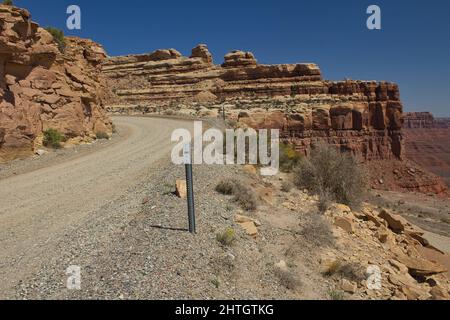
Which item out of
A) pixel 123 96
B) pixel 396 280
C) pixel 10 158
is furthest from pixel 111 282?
pixel 123 96

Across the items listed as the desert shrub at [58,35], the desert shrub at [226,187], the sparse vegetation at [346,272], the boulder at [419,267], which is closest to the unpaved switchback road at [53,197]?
the desert shrub at [226,187]

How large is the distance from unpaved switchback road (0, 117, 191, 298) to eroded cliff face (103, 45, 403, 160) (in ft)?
109

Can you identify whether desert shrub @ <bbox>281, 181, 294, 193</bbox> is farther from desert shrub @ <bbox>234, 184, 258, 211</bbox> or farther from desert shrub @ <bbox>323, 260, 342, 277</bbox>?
desert shrub @ <bbox>323, 260, 342, 277</bbox>

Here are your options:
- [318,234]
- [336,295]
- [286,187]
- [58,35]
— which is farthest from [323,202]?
[58,35]

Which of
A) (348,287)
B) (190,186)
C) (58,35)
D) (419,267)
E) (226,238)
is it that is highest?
(58,35)

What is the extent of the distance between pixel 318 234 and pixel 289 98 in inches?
2018

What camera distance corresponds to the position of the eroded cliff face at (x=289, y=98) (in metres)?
50.2

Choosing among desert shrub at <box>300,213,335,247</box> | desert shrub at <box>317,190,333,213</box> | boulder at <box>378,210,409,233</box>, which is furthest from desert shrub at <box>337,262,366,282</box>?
boulder at <box>378,210,409,233</box>

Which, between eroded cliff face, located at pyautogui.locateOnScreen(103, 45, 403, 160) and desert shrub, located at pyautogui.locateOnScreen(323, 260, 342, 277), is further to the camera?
eroded cliff face, located at pyautogui.locateOnScreen(103, 45, 403, 160)

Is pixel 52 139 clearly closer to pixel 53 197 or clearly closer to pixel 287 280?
pixel 53 197

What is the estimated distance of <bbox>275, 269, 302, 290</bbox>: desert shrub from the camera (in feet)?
18.4

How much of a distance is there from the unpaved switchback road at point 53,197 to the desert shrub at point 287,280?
12.1ft

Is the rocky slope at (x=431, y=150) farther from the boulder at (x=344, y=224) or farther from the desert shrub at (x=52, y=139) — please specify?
the desert shrub at (x=52, y=139)

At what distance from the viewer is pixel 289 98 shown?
57219 millimetres
